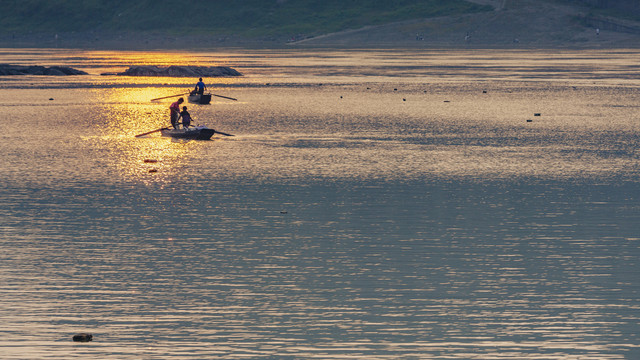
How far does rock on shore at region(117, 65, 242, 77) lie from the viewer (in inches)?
5802

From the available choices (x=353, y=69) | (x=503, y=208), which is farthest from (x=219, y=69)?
(x=503, y=208)

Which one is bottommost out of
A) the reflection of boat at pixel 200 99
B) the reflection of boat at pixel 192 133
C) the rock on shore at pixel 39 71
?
the rock on shore at pixel 39 71

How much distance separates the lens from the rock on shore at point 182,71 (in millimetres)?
147375

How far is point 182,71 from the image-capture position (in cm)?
14888

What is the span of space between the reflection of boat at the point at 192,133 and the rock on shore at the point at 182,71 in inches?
3323

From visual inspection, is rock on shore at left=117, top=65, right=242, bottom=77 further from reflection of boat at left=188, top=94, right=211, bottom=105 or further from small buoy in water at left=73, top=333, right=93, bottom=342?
small buoy in water at left=73, top=333, right=93, bottom=342

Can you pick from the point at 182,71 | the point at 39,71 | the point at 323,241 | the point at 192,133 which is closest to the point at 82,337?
the point at 323,241

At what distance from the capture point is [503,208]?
36.9 metres

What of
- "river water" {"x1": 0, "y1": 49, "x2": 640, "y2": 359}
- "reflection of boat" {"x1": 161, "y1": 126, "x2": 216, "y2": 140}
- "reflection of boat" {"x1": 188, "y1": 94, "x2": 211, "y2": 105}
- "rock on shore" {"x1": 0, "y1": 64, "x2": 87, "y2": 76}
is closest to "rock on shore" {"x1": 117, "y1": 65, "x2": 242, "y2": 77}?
"rock on shore" {"x1": 0, "y1": 64, "x2": 87, "y2": 76}

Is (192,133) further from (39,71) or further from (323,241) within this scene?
(39,71)

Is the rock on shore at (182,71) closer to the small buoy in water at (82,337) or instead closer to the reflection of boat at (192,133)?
the reflection of boat at (192,133)

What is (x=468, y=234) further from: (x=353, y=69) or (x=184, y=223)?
(x=353, y=69)

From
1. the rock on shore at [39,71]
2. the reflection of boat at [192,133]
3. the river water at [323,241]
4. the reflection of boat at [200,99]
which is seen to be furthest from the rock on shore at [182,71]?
the reflection of boat at [192,133]

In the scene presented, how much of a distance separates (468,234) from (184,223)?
28.3 ft
